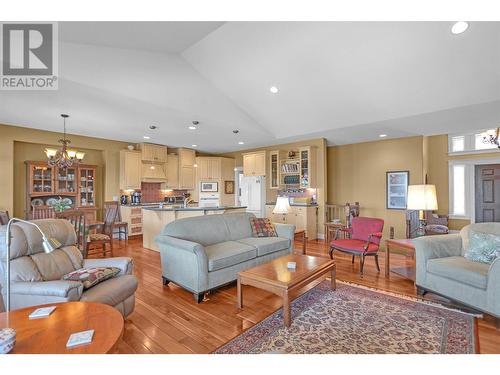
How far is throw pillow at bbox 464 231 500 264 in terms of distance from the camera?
8.98 feet


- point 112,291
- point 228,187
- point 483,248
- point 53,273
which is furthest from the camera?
point 228,187

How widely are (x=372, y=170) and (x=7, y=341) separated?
7083 mm

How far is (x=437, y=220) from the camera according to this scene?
14.7 ft

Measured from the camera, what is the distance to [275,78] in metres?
4.31

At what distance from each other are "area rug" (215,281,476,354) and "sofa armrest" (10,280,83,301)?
124 centimetres

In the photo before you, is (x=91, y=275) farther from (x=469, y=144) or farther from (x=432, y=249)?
(x=469, y=144)

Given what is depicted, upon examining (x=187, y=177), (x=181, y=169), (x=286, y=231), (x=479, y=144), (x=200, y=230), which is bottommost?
(x=286, y=231)

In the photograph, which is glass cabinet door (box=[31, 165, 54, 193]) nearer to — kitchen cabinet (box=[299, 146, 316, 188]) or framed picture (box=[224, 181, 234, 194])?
framed picture (box=[224, 181, 234, 194])

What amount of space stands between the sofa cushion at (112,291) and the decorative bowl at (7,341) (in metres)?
0.78

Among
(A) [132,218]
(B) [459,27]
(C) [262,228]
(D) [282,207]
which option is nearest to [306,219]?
(D) [282,207]

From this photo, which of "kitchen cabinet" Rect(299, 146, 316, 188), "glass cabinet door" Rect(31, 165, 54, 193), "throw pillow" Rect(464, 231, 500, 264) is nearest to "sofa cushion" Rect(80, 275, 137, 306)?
"throw pillow" Rect(464, 231, 500, 264)

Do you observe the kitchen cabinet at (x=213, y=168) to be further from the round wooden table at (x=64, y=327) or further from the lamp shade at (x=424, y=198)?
the round wooden table at (x=64, y=327)

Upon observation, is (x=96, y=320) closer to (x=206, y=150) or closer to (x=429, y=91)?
(x=429, y=91)
